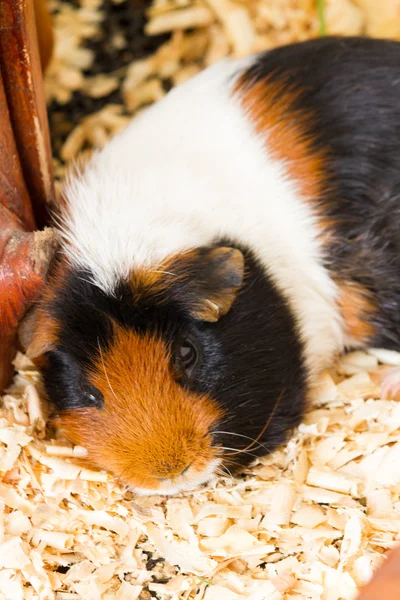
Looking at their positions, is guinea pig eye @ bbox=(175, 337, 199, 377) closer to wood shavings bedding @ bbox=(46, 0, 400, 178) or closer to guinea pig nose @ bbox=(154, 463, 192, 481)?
guinea pig nose @ bbox=(154, 463, 192, 481)

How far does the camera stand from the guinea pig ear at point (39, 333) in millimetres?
1724

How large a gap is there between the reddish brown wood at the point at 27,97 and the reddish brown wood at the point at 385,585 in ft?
4.18

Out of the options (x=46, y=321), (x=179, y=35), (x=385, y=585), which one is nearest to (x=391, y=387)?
(x=46, y=321)

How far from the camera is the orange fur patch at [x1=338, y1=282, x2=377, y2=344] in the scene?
2072 millimetres

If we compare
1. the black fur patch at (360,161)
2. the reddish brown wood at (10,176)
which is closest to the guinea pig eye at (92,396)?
the reddish brown wood at (10,176)

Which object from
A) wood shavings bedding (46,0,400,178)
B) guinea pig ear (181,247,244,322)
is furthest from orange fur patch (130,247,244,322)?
wood shavings bedding (46,0,400,178)

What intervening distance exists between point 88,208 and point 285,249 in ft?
1.60

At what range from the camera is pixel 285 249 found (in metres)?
1.99

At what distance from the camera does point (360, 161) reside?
2.04 metres

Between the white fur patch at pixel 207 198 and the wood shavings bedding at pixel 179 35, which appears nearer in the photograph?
the white fur patch at pixel 207 198

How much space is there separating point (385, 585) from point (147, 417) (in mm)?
669

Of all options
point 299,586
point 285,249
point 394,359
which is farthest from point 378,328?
point 299,586

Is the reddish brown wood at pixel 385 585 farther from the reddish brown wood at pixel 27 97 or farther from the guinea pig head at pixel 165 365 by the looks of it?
the reddish brown wood at pixel 27 97

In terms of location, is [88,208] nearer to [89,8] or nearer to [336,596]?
[336,596]
